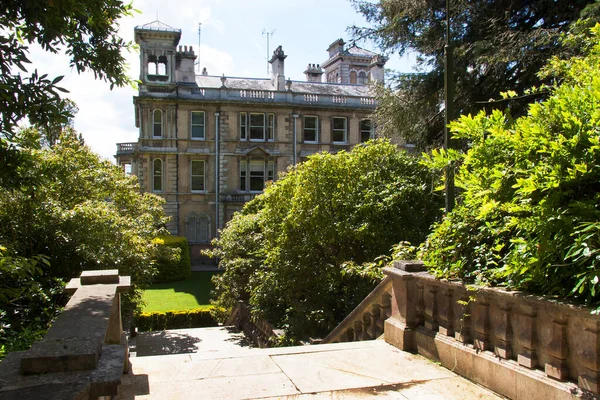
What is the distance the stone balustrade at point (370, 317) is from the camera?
6.68 m

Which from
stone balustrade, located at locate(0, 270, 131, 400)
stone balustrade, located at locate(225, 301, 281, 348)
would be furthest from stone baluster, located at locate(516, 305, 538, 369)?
stone balustrade, located at locate(225, 301, 281, 348)

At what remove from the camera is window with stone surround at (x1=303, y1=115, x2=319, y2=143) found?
118ft

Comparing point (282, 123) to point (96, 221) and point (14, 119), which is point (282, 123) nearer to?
point (96, 221)

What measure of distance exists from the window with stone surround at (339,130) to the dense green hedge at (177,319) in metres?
19.2

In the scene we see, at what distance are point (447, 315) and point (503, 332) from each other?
3.11 ft

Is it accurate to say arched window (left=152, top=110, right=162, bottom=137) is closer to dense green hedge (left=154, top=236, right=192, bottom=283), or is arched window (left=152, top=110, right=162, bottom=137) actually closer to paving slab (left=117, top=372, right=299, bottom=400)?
dense green hedge (left=154, top=236, right=192, bottom=283)

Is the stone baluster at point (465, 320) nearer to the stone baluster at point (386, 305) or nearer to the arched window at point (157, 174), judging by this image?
the stone baluster at point (386, 305)

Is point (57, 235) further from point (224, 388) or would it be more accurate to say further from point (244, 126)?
point (244, 126)

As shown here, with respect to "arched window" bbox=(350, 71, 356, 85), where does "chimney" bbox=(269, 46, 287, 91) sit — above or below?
below

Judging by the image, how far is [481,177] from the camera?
4727mm

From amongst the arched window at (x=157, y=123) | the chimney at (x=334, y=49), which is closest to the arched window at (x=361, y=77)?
the chimney at (x=334, y=49)

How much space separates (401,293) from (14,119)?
467 centimetres

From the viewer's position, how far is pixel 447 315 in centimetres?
528

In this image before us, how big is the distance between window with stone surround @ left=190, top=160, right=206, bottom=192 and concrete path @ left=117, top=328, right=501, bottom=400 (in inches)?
1143
